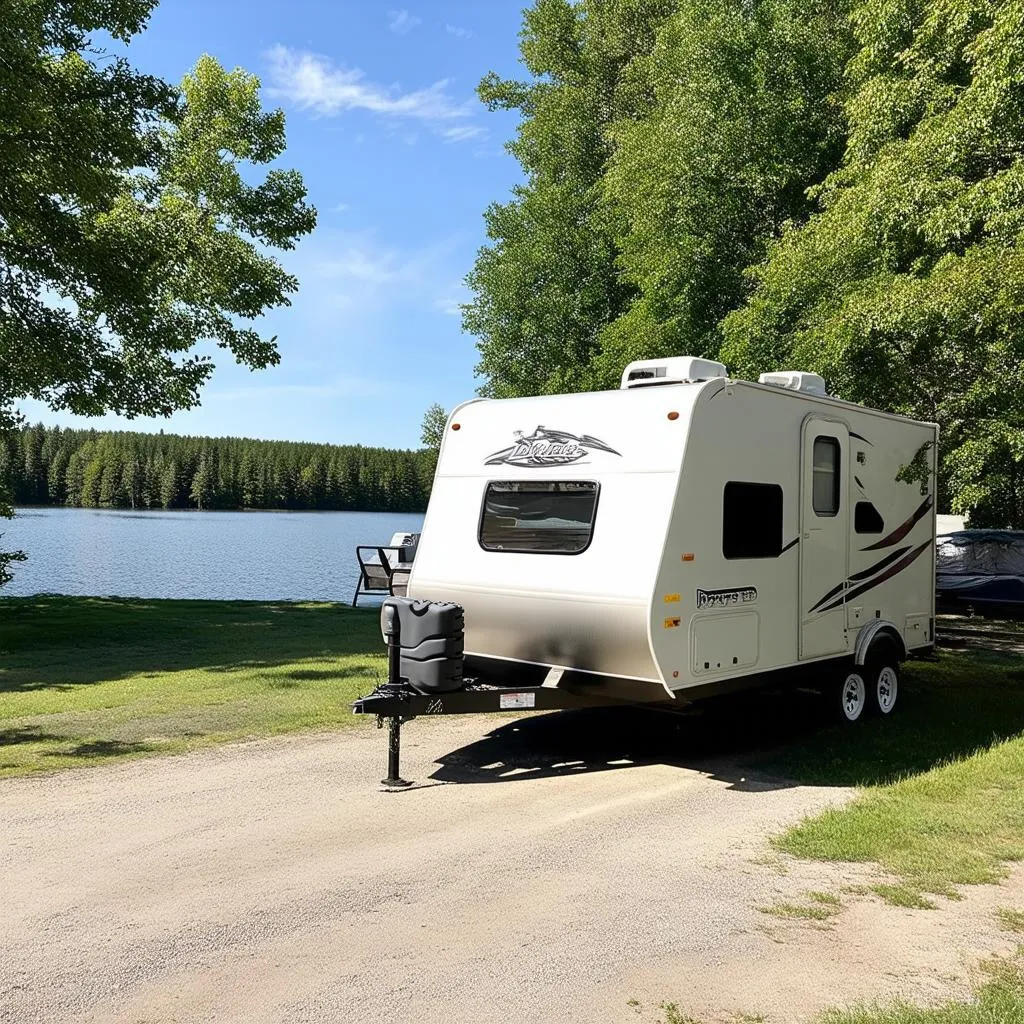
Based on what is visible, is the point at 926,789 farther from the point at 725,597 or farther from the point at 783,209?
the point at 783,209

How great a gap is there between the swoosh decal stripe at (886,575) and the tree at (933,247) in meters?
1.67

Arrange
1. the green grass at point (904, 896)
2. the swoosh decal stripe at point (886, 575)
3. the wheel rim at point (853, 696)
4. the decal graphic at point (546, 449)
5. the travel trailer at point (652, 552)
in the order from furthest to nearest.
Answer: the wheel rim at point (853, 696) < the swoosh decal stripe at point (886, 575) < the decal graphic at point (546, 449) < the travel trailer at point (652, 552) < the green grass at point (904, 896)

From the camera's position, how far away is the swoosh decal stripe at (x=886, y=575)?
29.3 ft

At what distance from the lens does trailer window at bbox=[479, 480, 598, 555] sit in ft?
25.1

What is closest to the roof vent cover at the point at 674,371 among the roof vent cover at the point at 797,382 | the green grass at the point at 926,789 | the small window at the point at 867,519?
the roof vent cover at the point at 797,382

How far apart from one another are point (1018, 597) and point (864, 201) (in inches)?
377

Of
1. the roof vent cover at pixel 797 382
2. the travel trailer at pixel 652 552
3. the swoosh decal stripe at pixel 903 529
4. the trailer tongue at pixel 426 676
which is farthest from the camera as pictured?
the swoosh decal stripe at pixel 903 529

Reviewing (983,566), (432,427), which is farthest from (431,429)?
(983,566)

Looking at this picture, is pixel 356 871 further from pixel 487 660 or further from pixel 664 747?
pixel 664 747

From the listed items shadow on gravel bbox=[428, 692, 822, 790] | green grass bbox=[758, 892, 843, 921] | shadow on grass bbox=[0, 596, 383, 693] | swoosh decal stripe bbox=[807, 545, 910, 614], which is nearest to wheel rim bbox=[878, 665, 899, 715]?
shadow on gravel bbox=[428, 692, 822, 790]

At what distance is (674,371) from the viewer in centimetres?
800

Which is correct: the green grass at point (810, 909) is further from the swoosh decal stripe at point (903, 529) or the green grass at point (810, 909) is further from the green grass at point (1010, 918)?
the swoosh decal stripe at point (903, 529)

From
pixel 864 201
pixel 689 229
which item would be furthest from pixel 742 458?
pixel 689 229

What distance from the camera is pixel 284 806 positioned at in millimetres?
6574
